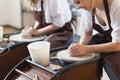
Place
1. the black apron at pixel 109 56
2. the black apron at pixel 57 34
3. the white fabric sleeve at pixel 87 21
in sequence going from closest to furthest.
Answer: the black apron at pixel 109 56, the white fabric sleeve at pixel 87 21, the black apron at pixel 57 34

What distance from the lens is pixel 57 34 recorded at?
162 centimetres

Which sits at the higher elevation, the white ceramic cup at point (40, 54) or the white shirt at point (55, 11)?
the white shirt at point (55, 11)

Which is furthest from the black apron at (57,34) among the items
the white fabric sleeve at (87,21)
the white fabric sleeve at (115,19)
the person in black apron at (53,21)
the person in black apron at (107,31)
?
the white fabric sleeve at (115,19)

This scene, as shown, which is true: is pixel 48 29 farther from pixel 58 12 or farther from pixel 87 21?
pixel 87 21

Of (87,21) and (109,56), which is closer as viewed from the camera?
(109,56)

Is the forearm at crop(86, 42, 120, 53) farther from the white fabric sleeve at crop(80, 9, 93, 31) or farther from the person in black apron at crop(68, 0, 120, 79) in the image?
the white fabric sleeve at crop(80, 9, 93, 31)

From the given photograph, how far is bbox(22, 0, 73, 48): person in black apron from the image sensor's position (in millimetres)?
1578

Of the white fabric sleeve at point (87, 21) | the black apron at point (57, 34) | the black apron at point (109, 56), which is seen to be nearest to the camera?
the black apron at point (109, 56)

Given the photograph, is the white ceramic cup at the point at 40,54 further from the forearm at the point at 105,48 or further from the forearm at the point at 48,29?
the forearm at the point at 48,29

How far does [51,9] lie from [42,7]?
0.08m

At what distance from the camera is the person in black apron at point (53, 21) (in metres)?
1.58

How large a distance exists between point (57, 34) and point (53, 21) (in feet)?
0.30

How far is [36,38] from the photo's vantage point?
1624 millimetres

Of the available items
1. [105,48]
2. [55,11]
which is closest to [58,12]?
[55,11]
